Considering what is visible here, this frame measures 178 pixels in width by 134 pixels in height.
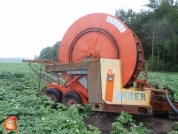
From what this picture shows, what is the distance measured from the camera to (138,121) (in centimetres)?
571

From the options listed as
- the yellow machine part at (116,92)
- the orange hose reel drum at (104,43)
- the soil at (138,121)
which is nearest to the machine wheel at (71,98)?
the soil at (138,121)

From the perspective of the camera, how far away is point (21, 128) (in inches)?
155

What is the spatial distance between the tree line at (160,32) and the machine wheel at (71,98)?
30137 millimetres

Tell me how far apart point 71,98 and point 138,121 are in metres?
1.67

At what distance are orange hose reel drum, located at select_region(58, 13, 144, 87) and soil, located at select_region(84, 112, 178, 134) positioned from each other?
831 millimetres

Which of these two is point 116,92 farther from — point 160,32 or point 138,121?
point 160,32

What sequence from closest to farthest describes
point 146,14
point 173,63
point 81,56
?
point 81,56 → point 173,63 → point 146,14

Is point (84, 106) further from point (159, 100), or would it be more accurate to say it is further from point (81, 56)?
point (159, 100)

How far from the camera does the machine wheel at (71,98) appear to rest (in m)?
6.14

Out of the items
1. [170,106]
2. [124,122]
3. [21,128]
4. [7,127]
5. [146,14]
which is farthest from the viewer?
[146,14]

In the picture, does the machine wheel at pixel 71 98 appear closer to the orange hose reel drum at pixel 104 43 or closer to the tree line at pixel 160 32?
the orange hose reel drum at pixel 104 43

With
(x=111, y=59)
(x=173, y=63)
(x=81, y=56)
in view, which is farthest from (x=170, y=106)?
(x=173, y=63)

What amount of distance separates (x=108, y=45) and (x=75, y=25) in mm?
1118

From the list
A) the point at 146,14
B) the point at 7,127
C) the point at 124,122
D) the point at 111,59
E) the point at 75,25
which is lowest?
the point at 124,122
